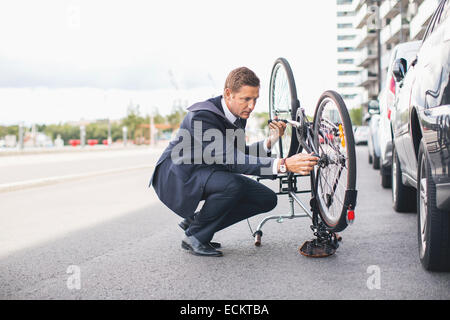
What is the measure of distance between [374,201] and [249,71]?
387 cm

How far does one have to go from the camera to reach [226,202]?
390 cm

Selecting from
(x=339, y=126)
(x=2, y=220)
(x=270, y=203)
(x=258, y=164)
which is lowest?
(x=2, y=220)

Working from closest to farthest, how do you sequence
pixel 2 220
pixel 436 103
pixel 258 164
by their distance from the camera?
1. pixel 436 103
2. pixel 258 164
3. pixel 2 220

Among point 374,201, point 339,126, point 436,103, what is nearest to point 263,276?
point 339,126

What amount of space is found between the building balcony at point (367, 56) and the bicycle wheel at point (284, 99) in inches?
2536

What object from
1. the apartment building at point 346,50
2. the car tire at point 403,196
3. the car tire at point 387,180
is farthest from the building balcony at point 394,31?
the car tire at point 403,196

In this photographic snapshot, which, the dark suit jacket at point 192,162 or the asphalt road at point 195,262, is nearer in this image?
the asphalt road at point 195,262

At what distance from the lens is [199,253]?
399cm

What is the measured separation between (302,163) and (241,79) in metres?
0.79

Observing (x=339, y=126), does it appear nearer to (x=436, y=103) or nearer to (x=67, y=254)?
(x=436, y=103)

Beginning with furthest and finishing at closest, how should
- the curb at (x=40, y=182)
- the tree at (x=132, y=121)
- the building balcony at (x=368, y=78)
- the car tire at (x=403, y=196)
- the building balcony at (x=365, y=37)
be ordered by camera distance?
the tree at (x=132, y=121), the building balcony at (x=368, y=78), the building balcony at (x=365, y=37), the curb at (x=40, y=182), the car tire at (x=403, y=196)

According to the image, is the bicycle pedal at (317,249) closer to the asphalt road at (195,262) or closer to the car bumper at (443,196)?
the asphalt road at (195,262)

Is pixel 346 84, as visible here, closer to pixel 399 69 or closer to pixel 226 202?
pixel 399 69

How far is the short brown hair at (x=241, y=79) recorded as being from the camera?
382 cm
